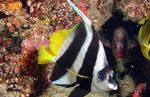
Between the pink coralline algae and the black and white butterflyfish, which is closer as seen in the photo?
the black and white butterflyfish

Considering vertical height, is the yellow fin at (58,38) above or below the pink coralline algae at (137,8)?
above

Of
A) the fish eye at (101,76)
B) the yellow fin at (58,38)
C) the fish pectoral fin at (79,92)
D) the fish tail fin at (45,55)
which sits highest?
the yellow fin at (58,38)

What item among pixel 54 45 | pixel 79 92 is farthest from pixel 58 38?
pixel 79 92

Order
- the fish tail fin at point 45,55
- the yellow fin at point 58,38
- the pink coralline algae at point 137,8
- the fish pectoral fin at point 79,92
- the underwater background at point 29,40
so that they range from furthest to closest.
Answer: the pink coralline algae at point 137,8 → the underwater background at point 29,40 → the fish pectoral fin at point 79,92 → the fish tail fin at point 45,55 → the yellow fin at point 58,38

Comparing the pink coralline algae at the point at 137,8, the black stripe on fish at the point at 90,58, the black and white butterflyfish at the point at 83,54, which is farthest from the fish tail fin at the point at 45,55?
the pink coralline algae at the point at 137,8

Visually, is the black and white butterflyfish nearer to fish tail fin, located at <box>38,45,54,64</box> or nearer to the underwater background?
fish tail fin, located at <box>38,45,54,64</box>

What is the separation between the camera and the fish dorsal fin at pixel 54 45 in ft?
6.40

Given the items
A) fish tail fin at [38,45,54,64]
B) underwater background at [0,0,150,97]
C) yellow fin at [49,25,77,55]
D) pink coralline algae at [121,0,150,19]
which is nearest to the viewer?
yellow fin at [49,25,77,55]

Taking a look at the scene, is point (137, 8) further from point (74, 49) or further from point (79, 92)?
point (74, 49)

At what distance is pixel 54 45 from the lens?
2.01 meters

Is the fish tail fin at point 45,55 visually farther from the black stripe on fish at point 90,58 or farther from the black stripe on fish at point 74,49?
the black stripe on fish at point 90,58

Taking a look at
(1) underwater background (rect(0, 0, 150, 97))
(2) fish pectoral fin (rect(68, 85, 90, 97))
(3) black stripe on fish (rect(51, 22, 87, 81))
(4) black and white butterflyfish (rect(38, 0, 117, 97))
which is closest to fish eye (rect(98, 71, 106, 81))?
(4) black and white butterflyfish (rect(38, 0, 117, 97))

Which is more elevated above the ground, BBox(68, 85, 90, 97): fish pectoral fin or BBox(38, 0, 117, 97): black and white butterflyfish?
BBox(38, 0, 117, 97): black and white butterflyfish

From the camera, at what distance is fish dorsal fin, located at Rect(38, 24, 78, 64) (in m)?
1.95
